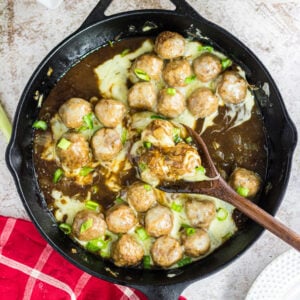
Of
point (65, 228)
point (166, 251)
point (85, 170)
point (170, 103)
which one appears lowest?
point (65, 228)

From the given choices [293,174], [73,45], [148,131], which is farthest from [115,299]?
[73,45]

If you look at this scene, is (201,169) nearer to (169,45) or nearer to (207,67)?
(207,67)

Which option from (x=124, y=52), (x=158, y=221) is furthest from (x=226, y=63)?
(x=158, y=221)

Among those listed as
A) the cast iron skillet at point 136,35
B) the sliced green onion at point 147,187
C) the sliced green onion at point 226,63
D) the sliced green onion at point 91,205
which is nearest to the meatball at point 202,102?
the sliced green onion at point 226,63

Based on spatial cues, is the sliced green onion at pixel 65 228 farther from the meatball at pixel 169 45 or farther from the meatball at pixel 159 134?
the meatball at pixel 169 45

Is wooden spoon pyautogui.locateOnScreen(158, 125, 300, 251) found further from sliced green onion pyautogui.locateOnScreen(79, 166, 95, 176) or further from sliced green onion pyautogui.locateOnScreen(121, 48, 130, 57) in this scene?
sliced green onion pyautogui.locateOnScreen(121, 48, 130, 57)

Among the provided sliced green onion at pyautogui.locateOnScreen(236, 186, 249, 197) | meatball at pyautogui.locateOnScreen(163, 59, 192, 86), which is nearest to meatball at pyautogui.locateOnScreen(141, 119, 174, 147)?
meatball at pyautogui.locateOnScreen(163, 59, 192, 86)
